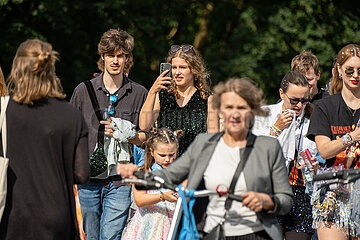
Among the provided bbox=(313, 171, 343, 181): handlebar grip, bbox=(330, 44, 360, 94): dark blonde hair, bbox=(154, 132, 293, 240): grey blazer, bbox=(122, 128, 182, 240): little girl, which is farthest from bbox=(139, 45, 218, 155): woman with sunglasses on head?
bbox=(313, 171, 343, 181): handlebar grip

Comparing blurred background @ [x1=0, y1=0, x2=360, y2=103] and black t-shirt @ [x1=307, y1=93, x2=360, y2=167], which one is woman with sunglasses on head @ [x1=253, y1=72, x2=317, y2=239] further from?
blurred background @ [x1=0, y1=0, x2=360, y2=103]

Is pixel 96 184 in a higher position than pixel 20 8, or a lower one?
lower

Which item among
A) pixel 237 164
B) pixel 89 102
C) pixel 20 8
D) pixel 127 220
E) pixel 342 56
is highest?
pixel 20 8

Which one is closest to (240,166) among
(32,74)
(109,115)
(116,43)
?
(32,74)

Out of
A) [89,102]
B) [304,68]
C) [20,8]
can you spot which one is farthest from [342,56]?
[20,8]

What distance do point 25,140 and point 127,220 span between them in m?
2.19

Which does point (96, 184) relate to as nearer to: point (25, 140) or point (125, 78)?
point (125, 78)

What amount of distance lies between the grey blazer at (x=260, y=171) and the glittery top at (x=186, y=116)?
1360mm

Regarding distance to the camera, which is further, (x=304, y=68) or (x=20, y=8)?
(x=20, y=8)

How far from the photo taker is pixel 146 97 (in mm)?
6344

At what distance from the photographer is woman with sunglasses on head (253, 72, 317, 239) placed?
6.00 metres

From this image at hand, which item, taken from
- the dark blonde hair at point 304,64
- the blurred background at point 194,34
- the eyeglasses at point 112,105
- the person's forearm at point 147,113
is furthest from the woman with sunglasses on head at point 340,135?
the blurred background at point 194,34

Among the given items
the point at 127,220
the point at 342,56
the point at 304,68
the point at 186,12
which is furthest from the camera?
the point at 186,12

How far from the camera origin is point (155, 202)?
5.68 m
